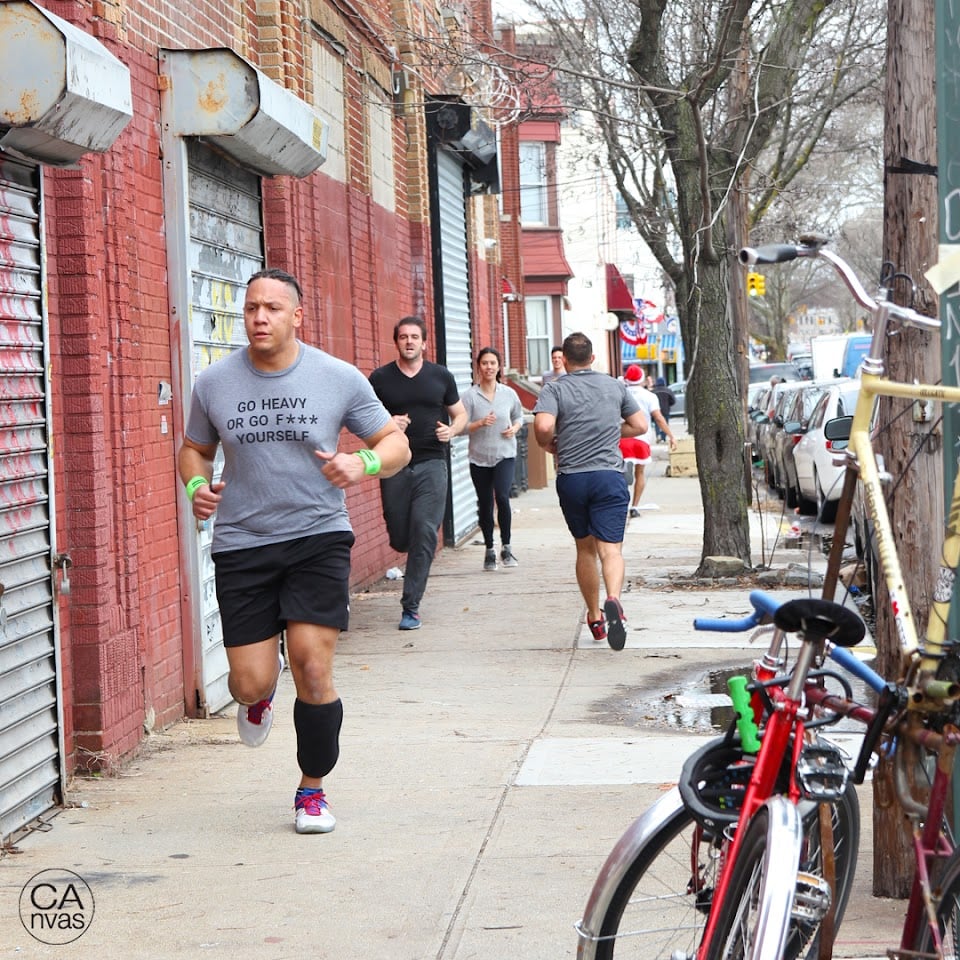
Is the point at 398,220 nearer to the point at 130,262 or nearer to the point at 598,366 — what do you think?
the point at 130,262

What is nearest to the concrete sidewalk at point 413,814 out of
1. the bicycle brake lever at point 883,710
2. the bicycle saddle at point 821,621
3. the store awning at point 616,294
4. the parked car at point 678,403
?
the bicycle brake lever at point 883,710

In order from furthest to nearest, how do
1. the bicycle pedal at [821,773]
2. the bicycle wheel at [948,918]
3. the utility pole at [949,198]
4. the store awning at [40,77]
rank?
1. the store awning at [40,77]
2. the utility pole at [949,198]
3. the bicycle pedal at [821,773]
4. the bicycle wheel at [948,918]

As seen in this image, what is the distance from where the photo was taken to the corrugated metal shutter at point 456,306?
17406 mm

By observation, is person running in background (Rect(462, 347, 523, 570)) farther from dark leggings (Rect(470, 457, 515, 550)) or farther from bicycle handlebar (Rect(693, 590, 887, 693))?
bicycle handlebar (Rect(693, 590, 887, 693))

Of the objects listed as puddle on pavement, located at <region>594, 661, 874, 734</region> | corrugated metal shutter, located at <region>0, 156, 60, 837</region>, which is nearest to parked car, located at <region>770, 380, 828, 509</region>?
puddle on pavement, located at <region>594, 661, 874, 734</region>

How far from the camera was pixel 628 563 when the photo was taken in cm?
1487

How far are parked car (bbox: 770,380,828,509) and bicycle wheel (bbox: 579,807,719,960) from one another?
17128 mm

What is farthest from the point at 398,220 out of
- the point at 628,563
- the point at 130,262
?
the point at 130,262

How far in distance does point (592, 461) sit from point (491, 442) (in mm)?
4220

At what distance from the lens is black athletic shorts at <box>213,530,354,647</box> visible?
5695 millimetres

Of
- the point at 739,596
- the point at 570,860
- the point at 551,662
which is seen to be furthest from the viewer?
the point at 739,596

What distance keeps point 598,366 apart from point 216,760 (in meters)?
45.6

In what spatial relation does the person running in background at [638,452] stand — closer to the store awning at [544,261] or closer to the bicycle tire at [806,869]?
the bicycle tire at [806,869]

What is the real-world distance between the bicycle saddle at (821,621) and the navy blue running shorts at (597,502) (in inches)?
261
